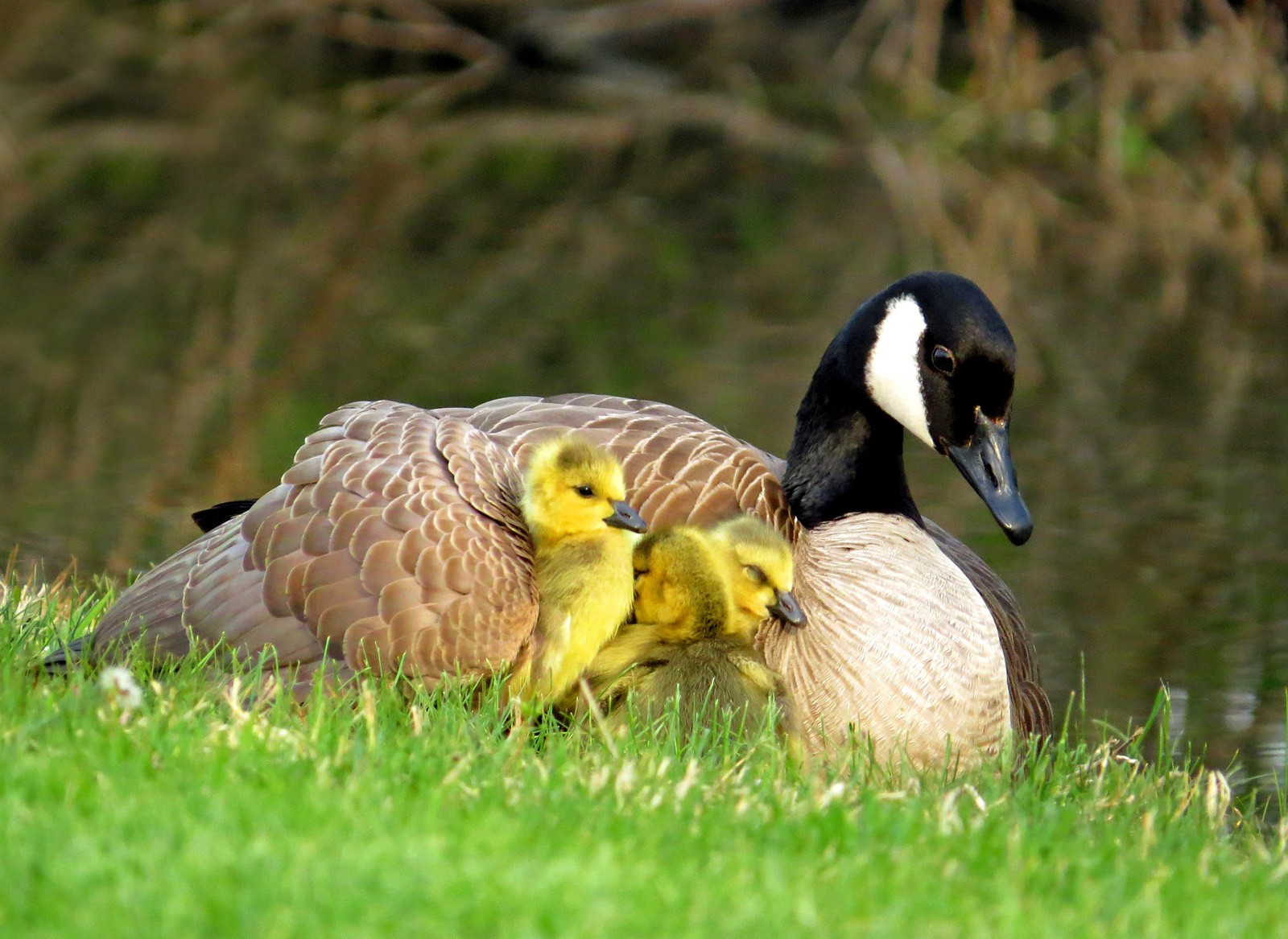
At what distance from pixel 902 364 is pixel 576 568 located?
151 cm

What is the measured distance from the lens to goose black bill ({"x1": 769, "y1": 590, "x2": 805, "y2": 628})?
532 cm

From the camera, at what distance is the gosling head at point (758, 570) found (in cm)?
525

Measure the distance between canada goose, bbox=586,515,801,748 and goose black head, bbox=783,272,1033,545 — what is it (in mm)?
860

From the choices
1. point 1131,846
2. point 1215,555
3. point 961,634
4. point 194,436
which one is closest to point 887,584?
point 961,634

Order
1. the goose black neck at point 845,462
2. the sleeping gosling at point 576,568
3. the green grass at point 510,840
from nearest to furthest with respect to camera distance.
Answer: the green grass at point 510,840
the sleeping gosling at point 576,568
the goose black neck at point 845,462

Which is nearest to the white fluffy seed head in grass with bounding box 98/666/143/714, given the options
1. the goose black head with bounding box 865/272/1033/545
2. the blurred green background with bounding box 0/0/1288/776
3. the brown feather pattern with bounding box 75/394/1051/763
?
the brown feather pattern with bounding box 75/394/1051/763

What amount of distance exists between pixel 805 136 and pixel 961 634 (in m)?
16.8

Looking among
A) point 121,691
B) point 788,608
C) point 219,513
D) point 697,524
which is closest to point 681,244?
point 219,513

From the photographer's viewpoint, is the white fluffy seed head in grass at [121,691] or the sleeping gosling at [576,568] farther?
the sleeping gosling at [576,568]

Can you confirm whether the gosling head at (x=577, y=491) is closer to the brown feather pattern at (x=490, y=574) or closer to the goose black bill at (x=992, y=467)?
the brown feather pattern at (x=490, y=574)

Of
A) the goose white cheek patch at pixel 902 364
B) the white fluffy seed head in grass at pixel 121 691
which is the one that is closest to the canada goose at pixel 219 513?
the white fluffy seed head in grass at pixel 121 691

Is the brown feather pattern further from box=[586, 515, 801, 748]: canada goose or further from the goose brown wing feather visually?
the goose brown wing feather

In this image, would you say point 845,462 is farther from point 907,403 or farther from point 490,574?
point 490,574

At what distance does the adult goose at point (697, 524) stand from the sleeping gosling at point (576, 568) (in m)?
0.09
